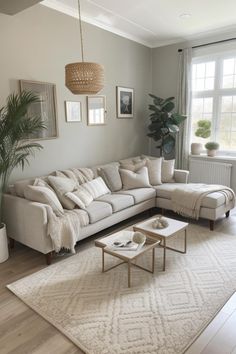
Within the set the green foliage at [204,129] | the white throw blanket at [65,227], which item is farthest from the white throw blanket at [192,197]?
the white throw blanket at [65,227]

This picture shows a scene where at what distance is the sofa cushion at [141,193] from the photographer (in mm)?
3999

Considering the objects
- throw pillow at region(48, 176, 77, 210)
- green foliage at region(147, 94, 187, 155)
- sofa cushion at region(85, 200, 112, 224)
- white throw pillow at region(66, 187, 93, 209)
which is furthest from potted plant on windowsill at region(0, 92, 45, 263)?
green foliage at region(147, 94, 187, 155)

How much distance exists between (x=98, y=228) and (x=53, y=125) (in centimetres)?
160

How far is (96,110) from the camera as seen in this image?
15.0 feet

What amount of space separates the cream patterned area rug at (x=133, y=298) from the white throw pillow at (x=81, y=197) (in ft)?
1.93

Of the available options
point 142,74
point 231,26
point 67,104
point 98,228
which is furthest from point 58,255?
point 231,26

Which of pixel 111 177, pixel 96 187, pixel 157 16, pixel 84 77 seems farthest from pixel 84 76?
pixel 157 16

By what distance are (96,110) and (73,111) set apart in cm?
52

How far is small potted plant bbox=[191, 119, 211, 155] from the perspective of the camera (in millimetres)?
5133

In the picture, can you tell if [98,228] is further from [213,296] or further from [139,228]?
[213,296]

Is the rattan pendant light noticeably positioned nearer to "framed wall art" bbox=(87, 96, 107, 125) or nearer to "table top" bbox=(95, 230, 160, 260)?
"table top" bbox=(95, 230, 160, 260)

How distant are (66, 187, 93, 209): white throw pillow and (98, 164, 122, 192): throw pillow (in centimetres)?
62

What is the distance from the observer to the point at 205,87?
17.0 feet

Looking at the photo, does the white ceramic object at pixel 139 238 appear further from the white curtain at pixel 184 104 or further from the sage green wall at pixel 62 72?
the white curtain at pixel 184 104
